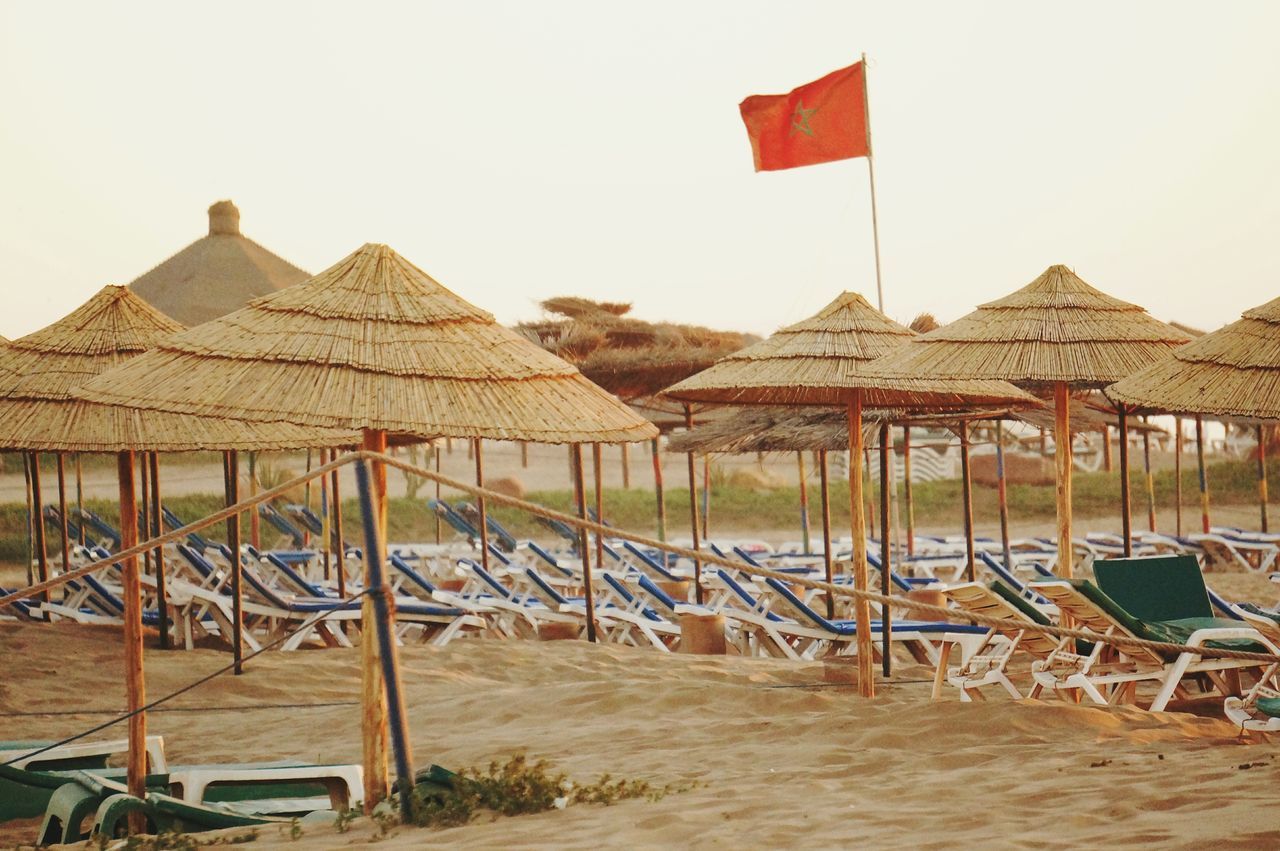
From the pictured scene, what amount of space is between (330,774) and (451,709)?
2172 mm

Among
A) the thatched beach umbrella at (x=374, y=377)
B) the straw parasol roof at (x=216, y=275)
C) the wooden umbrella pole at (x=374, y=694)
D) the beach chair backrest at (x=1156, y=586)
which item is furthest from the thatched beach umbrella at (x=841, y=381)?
the straw parasol roof at (x=216, y=275)

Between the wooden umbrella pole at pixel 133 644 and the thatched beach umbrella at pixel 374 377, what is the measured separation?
1.56 feet

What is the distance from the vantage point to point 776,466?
115ft

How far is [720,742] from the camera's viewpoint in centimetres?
547

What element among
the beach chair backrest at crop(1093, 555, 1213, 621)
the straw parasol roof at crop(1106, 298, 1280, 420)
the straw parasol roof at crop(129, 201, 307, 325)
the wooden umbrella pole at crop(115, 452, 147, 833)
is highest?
the straw parasol roof at crop(129, 201, 307, 325)

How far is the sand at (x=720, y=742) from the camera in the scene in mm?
3635

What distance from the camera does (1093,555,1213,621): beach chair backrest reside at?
273 inches

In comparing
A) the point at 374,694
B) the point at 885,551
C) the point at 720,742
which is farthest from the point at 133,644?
the point at 885,551

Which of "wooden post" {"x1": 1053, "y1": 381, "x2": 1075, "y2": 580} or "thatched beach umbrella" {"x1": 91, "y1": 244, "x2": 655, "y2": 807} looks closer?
"thatched beach umbrella" {"x1": 91, "y1": 244, "x2": 655, "y2": 807}

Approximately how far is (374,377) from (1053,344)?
3.75 meters

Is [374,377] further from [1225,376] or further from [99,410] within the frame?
[1225,376]

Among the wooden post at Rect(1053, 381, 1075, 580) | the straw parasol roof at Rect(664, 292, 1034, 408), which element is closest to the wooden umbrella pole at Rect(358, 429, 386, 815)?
A: the straw parasol roof at Rect(664, 292, 1034, 408)

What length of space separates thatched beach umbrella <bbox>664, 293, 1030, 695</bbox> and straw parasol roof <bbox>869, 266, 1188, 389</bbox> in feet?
0.69

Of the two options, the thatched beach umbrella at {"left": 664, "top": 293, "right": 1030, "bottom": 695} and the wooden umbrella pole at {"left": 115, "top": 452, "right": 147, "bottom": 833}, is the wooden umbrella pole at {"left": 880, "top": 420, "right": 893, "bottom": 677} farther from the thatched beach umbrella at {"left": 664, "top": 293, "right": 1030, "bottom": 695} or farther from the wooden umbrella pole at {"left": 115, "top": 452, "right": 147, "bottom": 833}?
the wooden umbrella pole at {"left": 115, "top": 452, "right": 147, "bottom": 833}
